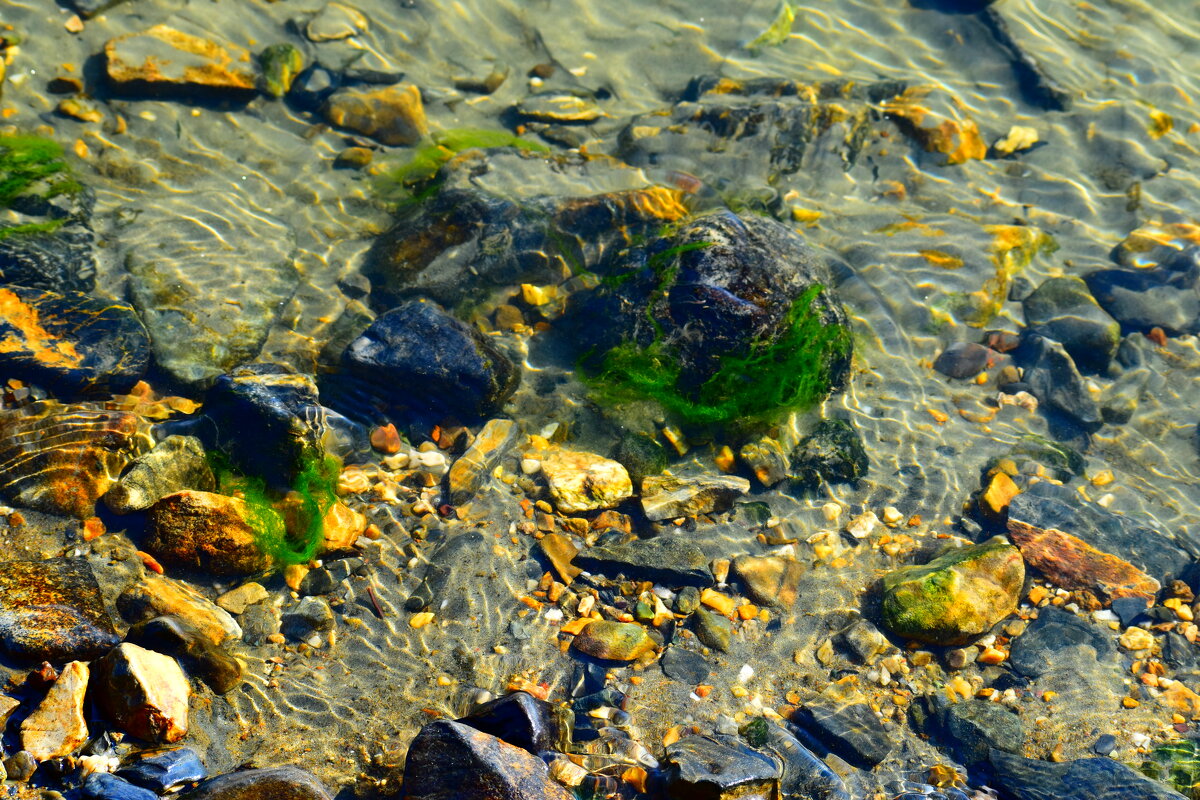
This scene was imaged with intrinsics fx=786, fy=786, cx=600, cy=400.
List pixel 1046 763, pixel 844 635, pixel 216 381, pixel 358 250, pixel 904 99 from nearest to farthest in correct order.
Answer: pixel 1046 763 → pixel 844 635 → pixel 216 381 → pixel 358 250 → pixel 904 99

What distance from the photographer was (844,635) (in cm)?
→ 445

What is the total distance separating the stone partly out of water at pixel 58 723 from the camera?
10.5 ft

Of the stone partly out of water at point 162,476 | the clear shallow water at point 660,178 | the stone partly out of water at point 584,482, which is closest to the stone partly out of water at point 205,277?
the clear shallow water at point 660,178

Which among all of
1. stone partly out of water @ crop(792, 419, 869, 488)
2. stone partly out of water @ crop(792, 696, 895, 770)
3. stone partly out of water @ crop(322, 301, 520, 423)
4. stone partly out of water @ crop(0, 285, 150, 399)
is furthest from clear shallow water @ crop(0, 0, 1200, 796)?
stone partly out of water @ crop(0, 285, 150, 399)

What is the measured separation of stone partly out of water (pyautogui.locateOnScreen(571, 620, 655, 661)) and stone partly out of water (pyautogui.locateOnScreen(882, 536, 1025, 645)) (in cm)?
144

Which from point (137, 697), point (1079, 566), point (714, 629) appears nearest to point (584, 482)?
point (714, 629)

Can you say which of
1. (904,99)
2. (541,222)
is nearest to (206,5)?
(541,222)

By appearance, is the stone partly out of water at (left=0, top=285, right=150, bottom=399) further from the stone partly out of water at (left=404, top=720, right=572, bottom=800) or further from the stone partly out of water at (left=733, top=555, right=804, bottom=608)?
the stone partly out of water at (left=733, top=555, right=804, bottom=608)

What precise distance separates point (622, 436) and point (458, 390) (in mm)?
1125

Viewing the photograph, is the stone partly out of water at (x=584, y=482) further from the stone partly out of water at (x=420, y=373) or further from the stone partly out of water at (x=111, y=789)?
the stone partly out of water at (x=111, y=789)

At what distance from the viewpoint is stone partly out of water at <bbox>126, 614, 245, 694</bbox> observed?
3678mm

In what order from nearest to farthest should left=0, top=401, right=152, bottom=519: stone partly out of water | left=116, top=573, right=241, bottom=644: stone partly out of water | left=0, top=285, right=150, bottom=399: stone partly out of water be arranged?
left=116, top=573, right=241, bottom=644: stone partly out of water < left=0, top=401, right=152, bottom=519: stone partly out of water < left=0, top=285, right=150, bottom=399: stone partly out of water

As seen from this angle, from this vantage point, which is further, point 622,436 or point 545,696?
point 622,436

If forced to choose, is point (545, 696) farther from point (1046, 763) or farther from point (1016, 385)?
point (1016, 385)
